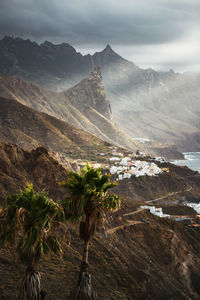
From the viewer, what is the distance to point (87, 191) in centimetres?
1786

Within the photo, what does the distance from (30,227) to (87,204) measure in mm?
3280

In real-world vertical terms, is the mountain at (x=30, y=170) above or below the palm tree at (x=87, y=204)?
above

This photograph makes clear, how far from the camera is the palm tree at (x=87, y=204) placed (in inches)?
Result: 709

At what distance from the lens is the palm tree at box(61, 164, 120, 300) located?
1802cm

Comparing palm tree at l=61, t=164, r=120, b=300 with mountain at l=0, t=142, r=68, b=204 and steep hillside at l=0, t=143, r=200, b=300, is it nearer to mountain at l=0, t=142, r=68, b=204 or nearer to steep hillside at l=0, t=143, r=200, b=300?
steep hillside at l=0, t=143, r=200, b=300

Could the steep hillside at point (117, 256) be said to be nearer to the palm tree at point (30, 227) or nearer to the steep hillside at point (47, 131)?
the palm tree at point (30, 227)

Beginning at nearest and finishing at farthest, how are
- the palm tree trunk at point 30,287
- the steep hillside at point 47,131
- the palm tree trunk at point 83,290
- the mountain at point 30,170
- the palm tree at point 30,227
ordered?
the palm tree at point 30,227 → the palm tree trunk at point 30,287 → the palm tree trunk at point 83,290 → the mountain at point 30,170 → the steep hillside at point 47,131

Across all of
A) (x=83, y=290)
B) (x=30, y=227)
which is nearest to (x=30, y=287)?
(x=83, y=290)

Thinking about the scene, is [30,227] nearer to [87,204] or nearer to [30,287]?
[30,287]

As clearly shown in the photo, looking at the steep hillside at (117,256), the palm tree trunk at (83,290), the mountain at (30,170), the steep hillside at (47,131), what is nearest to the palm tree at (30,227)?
the palm tree trunk at (83,290)

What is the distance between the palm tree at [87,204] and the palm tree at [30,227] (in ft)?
3.23

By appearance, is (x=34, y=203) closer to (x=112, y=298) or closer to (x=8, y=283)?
(x=8, y=283)

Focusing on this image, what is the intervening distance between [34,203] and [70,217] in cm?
231

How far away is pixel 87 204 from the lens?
1841 centimetres
